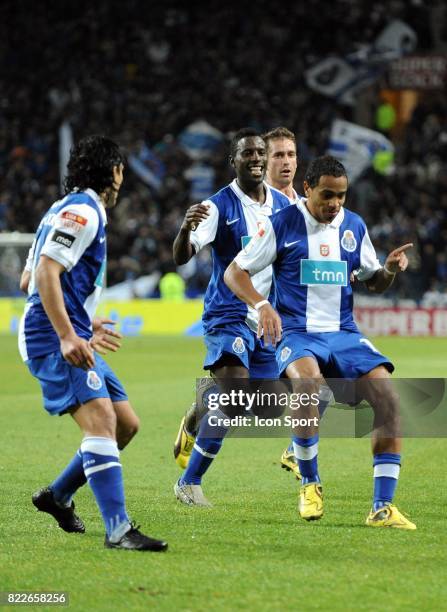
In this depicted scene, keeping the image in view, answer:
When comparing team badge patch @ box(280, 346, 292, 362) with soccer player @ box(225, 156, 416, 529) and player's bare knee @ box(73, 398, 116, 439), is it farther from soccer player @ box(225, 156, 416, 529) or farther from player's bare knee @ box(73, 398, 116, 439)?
player's bare knee @ box(73, 398, 116, 439)

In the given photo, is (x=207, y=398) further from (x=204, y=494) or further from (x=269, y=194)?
(x=269, y=194)

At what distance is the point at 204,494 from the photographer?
311 inches

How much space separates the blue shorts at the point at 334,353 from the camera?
6.64 metres

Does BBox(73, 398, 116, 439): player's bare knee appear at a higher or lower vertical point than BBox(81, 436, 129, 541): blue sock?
higher

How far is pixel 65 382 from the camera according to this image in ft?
18.7

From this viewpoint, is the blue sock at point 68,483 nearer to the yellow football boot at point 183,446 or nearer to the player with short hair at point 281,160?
the yellow football boot at point 183,446

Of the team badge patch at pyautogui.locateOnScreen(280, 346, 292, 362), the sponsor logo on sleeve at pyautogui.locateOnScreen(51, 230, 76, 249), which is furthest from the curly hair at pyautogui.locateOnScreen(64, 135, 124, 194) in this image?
the team badge patch at pyautogui.locateOnScreen(280, 346, 292, 362)

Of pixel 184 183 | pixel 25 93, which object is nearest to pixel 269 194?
pixel 184 183

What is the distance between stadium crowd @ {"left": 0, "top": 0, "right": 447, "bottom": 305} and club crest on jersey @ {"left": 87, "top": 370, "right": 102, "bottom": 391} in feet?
69.1

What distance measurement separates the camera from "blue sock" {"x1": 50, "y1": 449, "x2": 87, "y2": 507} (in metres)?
6.19

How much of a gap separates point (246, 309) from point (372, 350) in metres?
1.44

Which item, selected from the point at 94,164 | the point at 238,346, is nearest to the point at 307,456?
the point at 238,346

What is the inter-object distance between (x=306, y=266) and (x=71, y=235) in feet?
5.94

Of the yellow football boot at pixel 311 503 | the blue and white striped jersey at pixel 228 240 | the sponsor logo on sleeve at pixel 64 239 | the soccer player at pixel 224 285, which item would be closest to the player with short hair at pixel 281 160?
the soccer player at pixel 224 285
